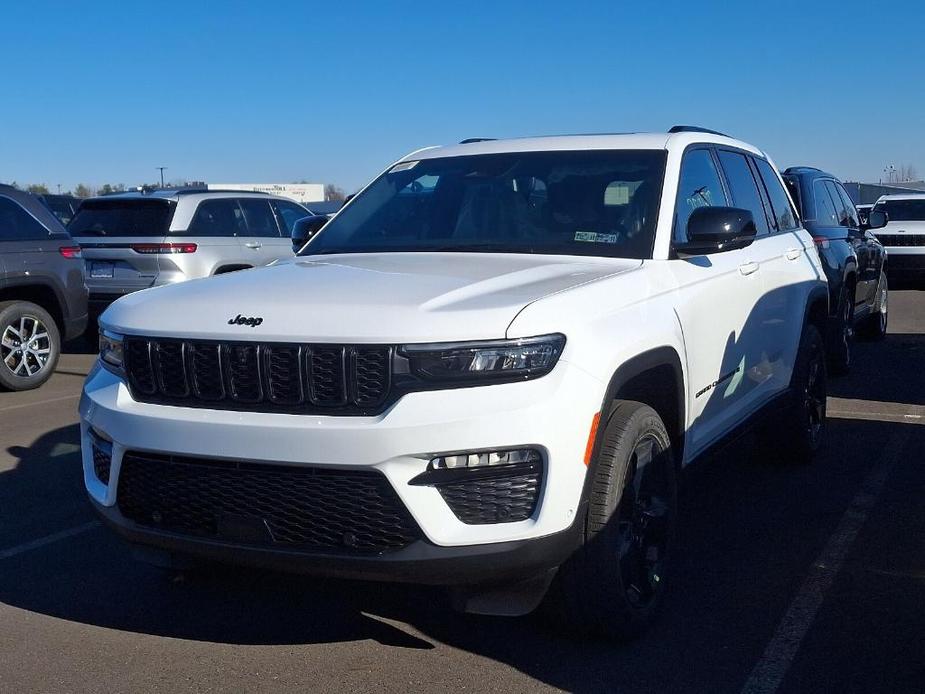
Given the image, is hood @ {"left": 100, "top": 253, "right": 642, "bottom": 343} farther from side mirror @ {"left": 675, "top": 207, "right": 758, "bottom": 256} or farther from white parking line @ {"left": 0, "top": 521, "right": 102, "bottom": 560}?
white parking line @ {"left": 0, "top": 521, "right": 102, "bottom": 560}

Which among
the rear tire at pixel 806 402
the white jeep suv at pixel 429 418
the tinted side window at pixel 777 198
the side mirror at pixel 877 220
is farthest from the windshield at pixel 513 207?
the side mirror at pixel 877 220

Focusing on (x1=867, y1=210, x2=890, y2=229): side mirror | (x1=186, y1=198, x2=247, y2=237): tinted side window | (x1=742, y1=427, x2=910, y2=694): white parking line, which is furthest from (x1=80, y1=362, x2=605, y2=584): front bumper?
(x1=186, y1=198, x2=247, y2=237): tinted side window

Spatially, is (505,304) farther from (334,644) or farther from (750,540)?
(750,540)

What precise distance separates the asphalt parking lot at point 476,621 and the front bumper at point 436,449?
0.54 meters

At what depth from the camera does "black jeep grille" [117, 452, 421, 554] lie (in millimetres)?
3254

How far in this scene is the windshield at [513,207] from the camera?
4676 millimetres

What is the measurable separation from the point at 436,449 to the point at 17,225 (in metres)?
7.80

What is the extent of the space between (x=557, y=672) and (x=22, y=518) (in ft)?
10.4

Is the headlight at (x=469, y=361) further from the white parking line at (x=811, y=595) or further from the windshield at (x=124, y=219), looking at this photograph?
the windshield at (x=124, y=219)

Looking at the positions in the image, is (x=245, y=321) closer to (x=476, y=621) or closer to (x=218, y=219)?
(x=476, y=621)

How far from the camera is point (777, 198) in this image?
6578 mm

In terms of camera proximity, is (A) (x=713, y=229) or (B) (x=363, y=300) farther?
(A) (x=713, y=229)

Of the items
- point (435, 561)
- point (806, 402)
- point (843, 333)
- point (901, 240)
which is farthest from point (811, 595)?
point (901, 240)

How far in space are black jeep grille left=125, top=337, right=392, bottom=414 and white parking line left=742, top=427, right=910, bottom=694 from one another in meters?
1.62
